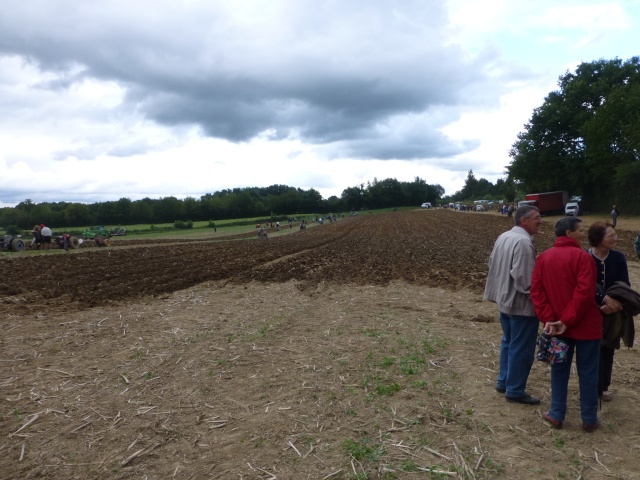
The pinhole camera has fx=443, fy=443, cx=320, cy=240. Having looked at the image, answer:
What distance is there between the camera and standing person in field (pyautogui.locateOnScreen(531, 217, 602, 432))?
377 cm

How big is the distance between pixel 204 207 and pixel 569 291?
9962cm

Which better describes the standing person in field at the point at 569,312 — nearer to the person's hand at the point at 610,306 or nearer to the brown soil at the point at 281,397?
the person's hand at the point at 610,306

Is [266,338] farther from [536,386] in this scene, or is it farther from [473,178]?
[473,178]

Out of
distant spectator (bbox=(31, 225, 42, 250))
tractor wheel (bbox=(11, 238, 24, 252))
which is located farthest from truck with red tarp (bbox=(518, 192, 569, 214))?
tractor wheel (bbox=(11, 238, 24, 252))

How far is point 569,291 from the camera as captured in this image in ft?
12.6

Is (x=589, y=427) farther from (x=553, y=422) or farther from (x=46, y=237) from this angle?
(x=46, y=237)

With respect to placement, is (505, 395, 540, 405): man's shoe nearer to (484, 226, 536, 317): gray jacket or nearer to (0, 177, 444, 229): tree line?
(484, 226, 536, 317): gray jacket

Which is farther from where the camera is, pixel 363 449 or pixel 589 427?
pixel 589 427

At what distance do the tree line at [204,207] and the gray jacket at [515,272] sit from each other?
62.7 metres

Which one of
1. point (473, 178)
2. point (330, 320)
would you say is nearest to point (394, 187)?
point (473, 178)

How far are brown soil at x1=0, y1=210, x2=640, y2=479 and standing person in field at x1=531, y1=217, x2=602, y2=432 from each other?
0.34 meters

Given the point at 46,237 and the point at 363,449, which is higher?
the point at 46,237

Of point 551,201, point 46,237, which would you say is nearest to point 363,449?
point 46,237

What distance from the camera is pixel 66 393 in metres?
5.09
